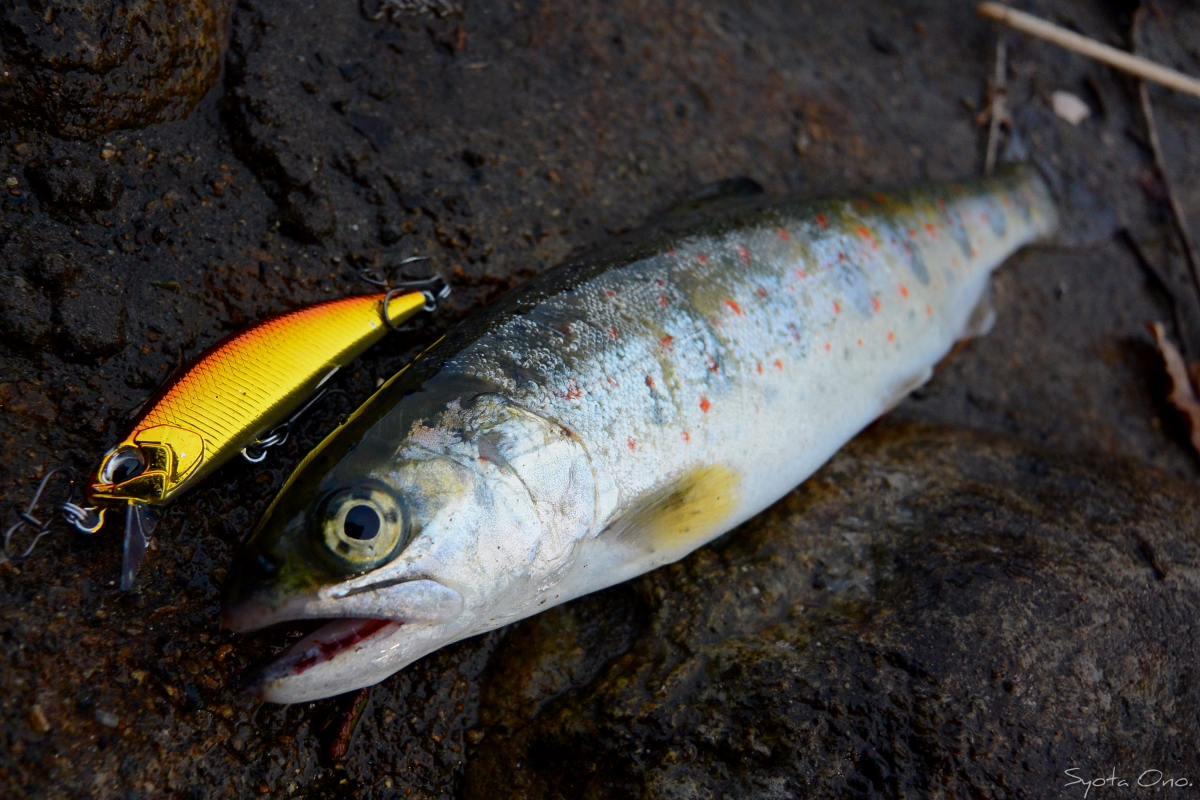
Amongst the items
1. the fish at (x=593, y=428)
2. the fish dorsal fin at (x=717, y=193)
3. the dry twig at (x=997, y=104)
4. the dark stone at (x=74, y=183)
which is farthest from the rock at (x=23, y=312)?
the dry twig at (x=997, y=104)

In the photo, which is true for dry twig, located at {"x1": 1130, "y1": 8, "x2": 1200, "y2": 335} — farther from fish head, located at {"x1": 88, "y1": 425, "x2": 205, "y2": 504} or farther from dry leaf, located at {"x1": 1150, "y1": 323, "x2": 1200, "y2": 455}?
fish head, located at {"x1": 88, "y1": 425, "x2": 205, "y2": 504}

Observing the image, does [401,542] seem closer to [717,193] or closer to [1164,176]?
[717,193]

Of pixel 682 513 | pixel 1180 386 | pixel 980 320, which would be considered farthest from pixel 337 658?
pixel 1180 386

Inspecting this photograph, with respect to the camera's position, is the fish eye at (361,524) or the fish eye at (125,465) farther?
the fish eye at (125,465)

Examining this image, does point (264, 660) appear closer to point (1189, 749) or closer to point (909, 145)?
point (1189, 749)

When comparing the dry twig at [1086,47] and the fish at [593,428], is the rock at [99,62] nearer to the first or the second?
the fish at [593,428]
